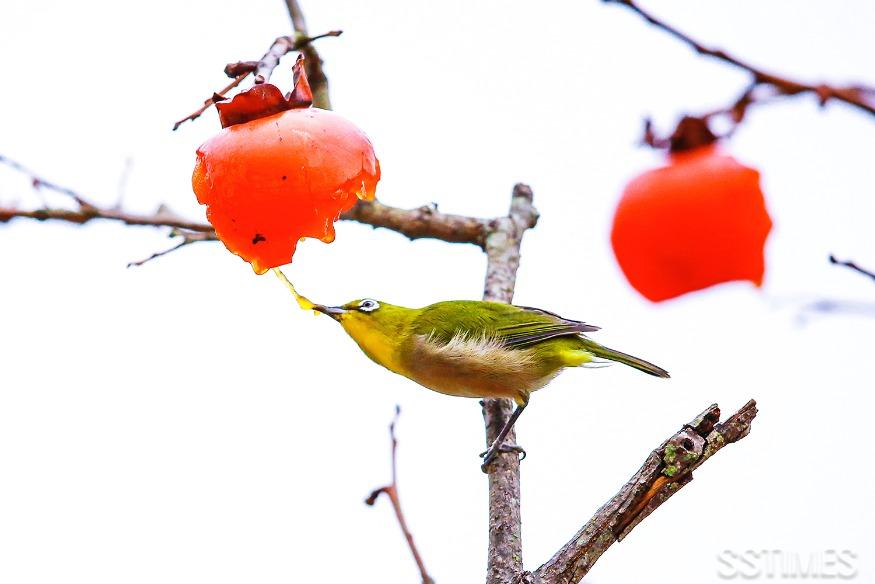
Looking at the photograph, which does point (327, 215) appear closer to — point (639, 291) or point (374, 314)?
point (639, 291)

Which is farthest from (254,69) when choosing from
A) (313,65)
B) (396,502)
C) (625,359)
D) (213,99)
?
(625,359)

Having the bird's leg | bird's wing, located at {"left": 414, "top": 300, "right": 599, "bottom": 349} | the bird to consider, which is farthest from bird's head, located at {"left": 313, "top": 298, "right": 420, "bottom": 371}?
the bird's leg

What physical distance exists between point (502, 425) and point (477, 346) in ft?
1.17

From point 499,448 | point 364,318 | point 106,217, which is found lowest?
point 499,448

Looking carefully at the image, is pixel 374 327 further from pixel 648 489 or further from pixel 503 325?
pixel 648 489

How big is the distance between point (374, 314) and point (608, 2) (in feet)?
9.86

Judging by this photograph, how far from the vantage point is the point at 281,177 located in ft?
5.45

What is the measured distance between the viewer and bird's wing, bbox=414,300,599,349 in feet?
12.9

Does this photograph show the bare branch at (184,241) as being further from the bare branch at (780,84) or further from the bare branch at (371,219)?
the bare branch at (780,84)

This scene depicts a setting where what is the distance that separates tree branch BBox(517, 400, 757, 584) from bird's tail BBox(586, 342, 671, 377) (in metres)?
2.02

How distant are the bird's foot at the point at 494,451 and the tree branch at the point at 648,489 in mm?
1215

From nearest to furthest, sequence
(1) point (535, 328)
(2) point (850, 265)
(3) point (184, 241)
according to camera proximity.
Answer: (2) point (850, 265), (3) point (184, 241), (1) point (535, 328)

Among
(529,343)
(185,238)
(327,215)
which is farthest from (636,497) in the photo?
(529,343)

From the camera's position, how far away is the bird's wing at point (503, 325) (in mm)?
3945
